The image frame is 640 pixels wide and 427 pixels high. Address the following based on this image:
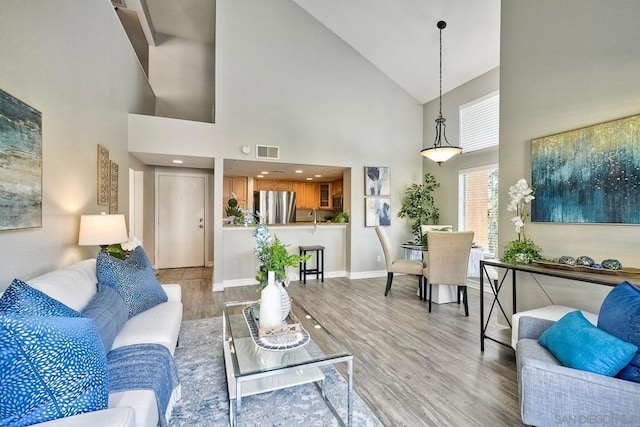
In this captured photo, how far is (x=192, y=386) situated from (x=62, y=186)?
6.09 feet

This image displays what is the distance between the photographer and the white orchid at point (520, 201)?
9.01 feet

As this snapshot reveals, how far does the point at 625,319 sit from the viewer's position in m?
1.35

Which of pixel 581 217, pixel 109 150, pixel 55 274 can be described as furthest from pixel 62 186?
pixel 581 217

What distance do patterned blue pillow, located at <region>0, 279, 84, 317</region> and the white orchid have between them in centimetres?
336

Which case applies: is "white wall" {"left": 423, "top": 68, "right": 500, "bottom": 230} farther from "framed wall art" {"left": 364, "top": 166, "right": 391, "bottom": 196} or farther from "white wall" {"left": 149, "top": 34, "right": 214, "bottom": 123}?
"white wall" {"left": 149, "top": 34, "right": 214, "bottom": 123}

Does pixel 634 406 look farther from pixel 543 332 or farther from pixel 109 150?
pixel 109 150

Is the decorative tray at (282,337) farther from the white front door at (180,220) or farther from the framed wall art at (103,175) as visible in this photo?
the white front door at (180,220)

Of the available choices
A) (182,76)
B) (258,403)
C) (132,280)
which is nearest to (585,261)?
(258,403)

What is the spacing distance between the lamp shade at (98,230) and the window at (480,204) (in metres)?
4.93

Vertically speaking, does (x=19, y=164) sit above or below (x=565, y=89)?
below

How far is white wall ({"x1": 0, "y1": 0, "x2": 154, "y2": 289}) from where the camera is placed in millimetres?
1746

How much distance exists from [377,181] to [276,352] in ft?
14.7

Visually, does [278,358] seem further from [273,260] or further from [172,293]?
[172,293]

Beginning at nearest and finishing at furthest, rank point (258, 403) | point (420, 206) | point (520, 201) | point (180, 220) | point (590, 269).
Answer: point (258, 403) → point (590, 269) → point (520, 201) → point (420, 206) → point (180, 220)
